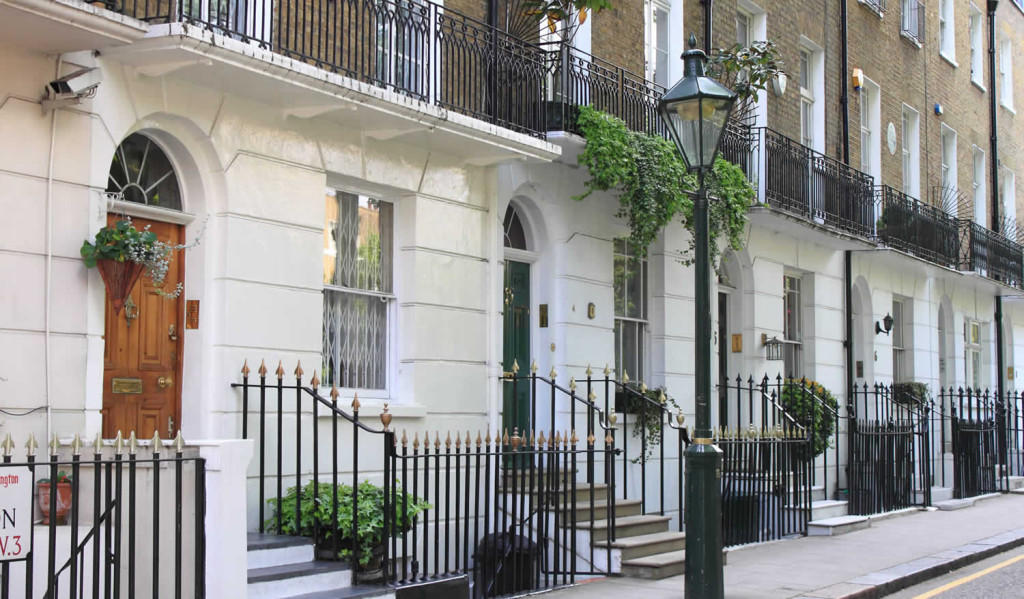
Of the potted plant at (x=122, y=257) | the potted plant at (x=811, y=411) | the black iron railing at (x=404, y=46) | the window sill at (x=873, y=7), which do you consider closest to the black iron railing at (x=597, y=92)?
the black iron railing at (x=404, y=46)

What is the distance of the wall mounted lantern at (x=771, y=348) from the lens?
1752cm

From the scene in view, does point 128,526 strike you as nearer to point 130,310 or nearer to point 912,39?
point 130,310

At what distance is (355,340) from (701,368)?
12.0 ft

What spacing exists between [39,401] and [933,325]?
19.4 m

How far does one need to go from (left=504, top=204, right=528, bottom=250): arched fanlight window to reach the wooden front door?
4.62 m

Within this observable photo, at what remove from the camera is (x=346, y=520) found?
8.87m

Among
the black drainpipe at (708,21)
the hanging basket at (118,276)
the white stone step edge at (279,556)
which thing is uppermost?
the black drainpipe at (708,21)

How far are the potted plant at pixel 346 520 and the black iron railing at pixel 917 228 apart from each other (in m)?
13.5

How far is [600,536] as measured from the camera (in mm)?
11164

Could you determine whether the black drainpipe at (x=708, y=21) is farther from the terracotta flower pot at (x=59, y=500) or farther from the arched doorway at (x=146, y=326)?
the terracotta flower pot at (x=59, y=500)

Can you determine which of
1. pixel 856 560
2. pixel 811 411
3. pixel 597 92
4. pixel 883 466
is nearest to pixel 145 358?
pixel 597 92

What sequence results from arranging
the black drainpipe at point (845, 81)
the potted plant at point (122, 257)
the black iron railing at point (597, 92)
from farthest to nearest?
the black drainpipe at point (845, 81)
the black iron railing at point (597, 92)
the potted plant at point (122, 257)

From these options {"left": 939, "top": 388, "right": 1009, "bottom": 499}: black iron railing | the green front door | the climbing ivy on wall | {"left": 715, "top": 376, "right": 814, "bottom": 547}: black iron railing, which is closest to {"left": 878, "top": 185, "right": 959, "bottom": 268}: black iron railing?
{"left": 939, "top": 388, "right": 1009, "bottom": 499}: black iron railing

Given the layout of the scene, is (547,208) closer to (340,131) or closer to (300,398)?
(340,131)
